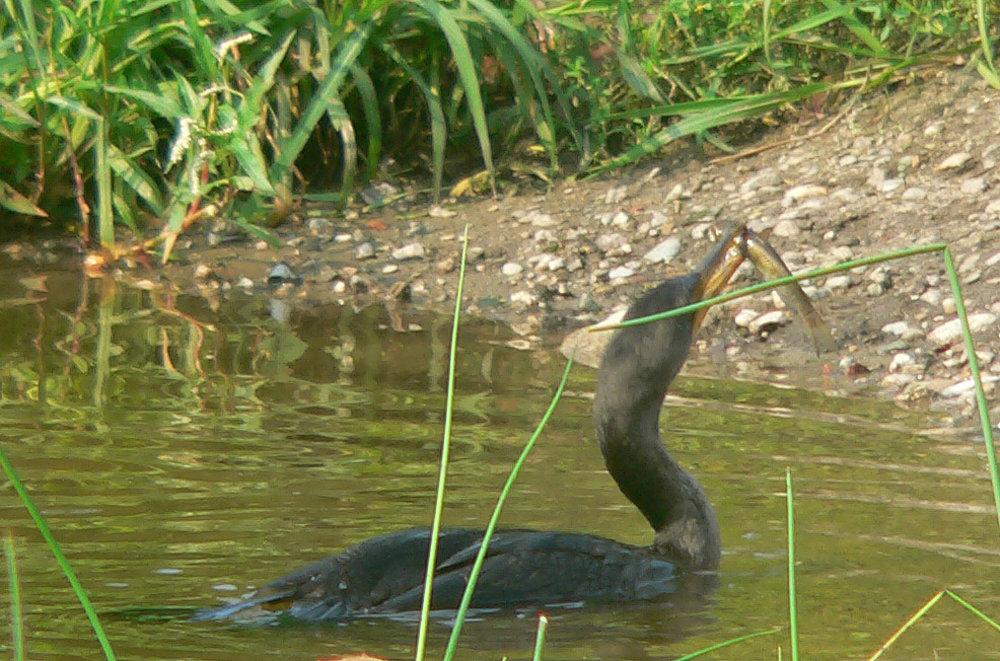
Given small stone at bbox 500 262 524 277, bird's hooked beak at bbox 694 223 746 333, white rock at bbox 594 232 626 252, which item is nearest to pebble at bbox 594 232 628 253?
white rock at bbox 594 232 626 252

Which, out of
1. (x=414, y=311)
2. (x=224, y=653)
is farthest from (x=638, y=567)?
(x=414, y=311)

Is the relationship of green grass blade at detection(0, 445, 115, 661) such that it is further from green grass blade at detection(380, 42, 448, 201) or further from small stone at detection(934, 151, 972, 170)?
small stone at detection(934, 151, 972, 170)

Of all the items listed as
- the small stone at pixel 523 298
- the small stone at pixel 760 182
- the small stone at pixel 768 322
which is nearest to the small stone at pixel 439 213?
the small stone at pixel 523 298

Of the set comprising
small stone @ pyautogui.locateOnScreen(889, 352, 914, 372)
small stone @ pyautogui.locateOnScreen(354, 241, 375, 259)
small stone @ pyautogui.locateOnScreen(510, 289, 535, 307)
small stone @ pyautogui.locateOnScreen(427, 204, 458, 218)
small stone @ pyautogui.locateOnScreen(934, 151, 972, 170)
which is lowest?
small stone @ pyautogui.locateOnScreen(889, 352, 914, 372)

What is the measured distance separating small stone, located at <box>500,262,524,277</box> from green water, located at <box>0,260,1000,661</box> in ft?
1.70

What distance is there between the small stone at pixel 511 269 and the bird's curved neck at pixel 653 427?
3545 mm

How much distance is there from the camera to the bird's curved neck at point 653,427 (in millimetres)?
4504

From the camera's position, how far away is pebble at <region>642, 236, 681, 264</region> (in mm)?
8039

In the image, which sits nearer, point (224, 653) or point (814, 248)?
point (224, 653)

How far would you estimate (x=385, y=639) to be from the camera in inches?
157

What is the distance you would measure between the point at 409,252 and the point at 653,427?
3967 millimetres

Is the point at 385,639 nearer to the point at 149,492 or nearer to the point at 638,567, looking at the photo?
the point at 638,567

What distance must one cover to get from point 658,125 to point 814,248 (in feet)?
5.27

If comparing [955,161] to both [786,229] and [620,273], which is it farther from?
[620,273]
